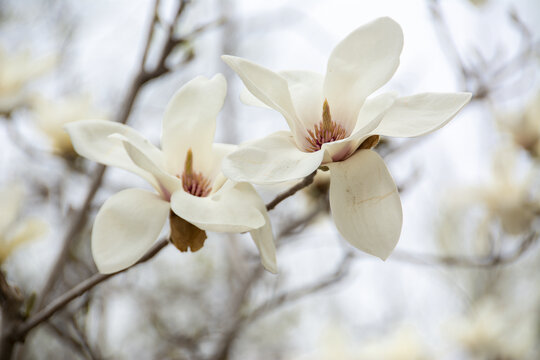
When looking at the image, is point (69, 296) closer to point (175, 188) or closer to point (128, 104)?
point (175, 188)

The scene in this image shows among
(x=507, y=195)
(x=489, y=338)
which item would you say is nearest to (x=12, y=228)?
(x=507, y=195)

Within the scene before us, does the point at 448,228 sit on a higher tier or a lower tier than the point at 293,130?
lower

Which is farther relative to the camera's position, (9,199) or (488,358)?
(488,358)

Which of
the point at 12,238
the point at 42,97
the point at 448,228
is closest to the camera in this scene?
the point at 12,238

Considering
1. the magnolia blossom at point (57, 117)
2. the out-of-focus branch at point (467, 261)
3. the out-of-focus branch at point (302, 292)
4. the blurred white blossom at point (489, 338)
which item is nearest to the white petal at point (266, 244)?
the out-of-focus branch at point (302, 292)

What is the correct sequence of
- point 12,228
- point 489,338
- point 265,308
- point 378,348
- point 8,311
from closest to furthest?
point 8,311 < point 12,228 < point 265,308 < point 378,348 < point 489,338

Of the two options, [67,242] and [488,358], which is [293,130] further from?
[488,358]

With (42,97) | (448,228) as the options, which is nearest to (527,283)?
(448,228)

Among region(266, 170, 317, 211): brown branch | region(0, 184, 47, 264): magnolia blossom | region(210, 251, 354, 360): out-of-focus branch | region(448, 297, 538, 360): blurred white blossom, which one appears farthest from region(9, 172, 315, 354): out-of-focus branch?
region(448, 297, 538, 360): blurred white blossom
